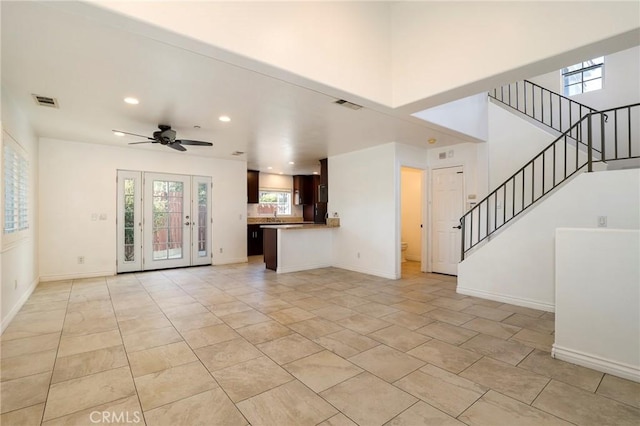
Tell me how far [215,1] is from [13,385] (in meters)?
3.26

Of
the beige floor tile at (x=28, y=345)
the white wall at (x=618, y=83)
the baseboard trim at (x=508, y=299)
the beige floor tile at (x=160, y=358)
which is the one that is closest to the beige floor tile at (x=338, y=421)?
the beige floor tile at (x=160, y=358)

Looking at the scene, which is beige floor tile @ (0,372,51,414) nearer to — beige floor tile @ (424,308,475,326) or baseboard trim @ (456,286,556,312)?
beige floor tile @ (424,308,475,326)

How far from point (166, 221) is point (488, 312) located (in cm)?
638

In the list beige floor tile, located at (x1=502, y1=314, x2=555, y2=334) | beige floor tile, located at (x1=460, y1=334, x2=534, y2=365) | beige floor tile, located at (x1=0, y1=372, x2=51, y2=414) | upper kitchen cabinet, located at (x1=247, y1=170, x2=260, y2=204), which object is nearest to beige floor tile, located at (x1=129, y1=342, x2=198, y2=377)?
beige floor tile, located at (x1=0, y1=372, x2=51, y2=414)

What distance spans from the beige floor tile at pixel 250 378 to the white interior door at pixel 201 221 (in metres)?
5.15

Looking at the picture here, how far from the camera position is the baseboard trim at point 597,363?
2.30 metres

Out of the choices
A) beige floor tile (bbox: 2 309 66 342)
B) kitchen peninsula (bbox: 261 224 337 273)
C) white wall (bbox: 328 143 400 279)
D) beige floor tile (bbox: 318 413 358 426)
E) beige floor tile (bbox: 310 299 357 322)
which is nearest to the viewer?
beige floor tile (bbox: 318 413 358 426)

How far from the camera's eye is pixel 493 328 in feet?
11.0

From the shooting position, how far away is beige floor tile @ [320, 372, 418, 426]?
74.0 inches

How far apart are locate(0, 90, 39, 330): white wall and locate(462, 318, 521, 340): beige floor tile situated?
513 centimetres

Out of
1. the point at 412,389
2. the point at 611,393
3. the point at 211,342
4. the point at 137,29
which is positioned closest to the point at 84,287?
the point at 211,342

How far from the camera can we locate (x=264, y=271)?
6.53 metres

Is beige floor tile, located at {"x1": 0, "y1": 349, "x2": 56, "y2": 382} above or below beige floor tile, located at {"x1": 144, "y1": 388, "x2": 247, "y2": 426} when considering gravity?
below

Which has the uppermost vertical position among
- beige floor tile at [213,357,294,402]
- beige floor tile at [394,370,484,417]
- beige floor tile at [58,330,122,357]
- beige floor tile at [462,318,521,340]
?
beige floor tile at [394,370,484,417]
